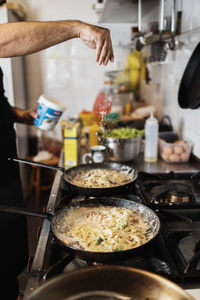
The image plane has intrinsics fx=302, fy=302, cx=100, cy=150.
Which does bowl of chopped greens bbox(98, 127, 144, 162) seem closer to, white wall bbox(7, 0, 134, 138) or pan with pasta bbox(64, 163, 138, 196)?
pan with pasta bbox(64, 163, 138, 196)

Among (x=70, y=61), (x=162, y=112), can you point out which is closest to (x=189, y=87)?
(x=162, y=112)

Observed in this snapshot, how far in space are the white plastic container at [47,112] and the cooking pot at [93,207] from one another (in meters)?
0.69

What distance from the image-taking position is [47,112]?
A: 5.44ft

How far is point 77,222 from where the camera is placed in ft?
3.46

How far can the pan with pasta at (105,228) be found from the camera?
32.0 inches

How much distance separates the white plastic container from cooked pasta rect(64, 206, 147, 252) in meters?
0.71

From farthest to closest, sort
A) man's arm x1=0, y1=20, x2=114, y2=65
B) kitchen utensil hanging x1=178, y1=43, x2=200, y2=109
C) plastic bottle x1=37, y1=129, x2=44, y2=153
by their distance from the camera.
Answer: plastic bottle x1=37, y1=129, x2=44, y2=153 → kitchen utensil hanging x1=178, y1=43, x2=200, y2=109 → man's arm x1=0, y1=20, x2=114, y2=65

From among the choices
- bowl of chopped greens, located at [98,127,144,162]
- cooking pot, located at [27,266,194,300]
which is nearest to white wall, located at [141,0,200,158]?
bowl of chopped greens, located at [98,127,144,162]

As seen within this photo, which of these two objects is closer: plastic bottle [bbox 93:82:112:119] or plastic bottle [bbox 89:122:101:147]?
plastic bottle [bbox 93:82:112:119]

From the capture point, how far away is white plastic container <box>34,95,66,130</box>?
164cm

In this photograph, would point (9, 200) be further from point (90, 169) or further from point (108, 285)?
point (108, 285)

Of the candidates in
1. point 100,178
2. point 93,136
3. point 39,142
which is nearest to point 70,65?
point 39,142

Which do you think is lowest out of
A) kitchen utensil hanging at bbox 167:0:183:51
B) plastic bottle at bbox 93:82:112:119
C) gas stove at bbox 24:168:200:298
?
gas stove at bbox 24:168:200:298

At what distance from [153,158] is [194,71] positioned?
1.90 feet
